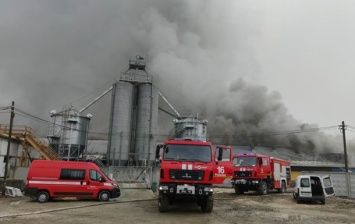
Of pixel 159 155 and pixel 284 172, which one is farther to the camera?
pixel 284 172

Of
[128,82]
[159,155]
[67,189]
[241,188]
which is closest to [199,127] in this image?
[128,82]

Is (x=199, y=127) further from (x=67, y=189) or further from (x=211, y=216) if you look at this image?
(x=211, y=216)

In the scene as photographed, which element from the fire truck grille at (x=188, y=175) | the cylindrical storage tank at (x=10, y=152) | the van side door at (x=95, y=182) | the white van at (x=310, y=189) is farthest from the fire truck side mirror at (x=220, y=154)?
the cylindrical storage tank at (x=10, y=152)

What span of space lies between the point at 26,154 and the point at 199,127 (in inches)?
782

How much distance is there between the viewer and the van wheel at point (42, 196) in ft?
59.3

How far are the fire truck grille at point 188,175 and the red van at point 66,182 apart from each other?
24.3ft

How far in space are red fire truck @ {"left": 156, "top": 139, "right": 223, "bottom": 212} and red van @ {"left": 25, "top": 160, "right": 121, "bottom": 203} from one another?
6.41 m

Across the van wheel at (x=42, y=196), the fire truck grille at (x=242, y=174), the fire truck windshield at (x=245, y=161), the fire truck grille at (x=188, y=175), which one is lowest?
the van wheel at (x=42, y=196)

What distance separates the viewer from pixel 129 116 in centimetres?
3806

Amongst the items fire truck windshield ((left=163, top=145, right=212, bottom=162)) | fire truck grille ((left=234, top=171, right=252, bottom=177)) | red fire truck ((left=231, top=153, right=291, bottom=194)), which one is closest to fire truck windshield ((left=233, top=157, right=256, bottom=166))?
red fire truck ((left=231, top=153, right=291, bottom=194))

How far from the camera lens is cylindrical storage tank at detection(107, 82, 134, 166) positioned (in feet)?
120

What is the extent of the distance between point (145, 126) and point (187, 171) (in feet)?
82.8

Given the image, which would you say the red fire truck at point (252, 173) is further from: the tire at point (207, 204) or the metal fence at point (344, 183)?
the tire at point (207, 204)

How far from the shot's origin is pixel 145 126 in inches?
1503
